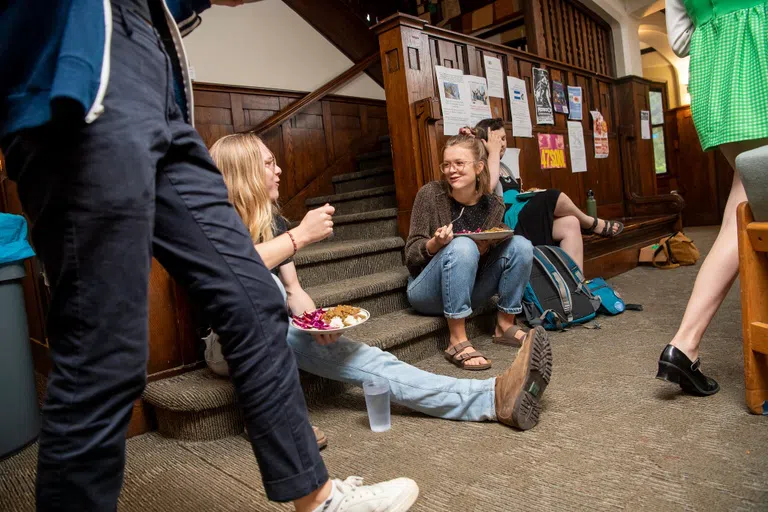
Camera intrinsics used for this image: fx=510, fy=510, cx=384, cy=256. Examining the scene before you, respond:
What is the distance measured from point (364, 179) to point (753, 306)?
9.39 feet

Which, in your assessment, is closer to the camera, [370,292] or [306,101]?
[370,292]

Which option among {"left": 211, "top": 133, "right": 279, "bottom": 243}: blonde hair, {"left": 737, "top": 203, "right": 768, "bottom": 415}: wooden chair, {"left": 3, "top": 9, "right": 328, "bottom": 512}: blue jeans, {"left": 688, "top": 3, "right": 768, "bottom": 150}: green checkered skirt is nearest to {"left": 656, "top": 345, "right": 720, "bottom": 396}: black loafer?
{"left": 737, "top": 203, "right": 768, "bottom": 415}: wooden chair

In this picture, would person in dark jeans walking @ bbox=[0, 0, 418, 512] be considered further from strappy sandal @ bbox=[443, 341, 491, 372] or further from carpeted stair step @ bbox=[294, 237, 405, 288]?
carpeted stair step @ bbox=[294, 237, 405, 288]

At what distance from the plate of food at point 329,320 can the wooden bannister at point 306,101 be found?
7.39 ft

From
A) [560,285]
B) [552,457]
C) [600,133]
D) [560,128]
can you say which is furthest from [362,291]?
[600,133]

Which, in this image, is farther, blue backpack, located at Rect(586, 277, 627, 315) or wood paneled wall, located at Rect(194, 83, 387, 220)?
wood paneled wall, located at Rect(194, 83, 387, 220)

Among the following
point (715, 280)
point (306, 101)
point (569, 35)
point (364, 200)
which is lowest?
point (715, 280)

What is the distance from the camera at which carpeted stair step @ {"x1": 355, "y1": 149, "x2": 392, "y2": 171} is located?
13.1ft

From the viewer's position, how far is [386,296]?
7.66ft

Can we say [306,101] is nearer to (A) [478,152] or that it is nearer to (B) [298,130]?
(B) [298,130]

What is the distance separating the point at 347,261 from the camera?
2510mm

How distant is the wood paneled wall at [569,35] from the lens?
4.31 metres

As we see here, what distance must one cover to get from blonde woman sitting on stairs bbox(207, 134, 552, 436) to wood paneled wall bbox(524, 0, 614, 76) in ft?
11.5

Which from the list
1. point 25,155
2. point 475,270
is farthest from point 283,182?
point 25,155
